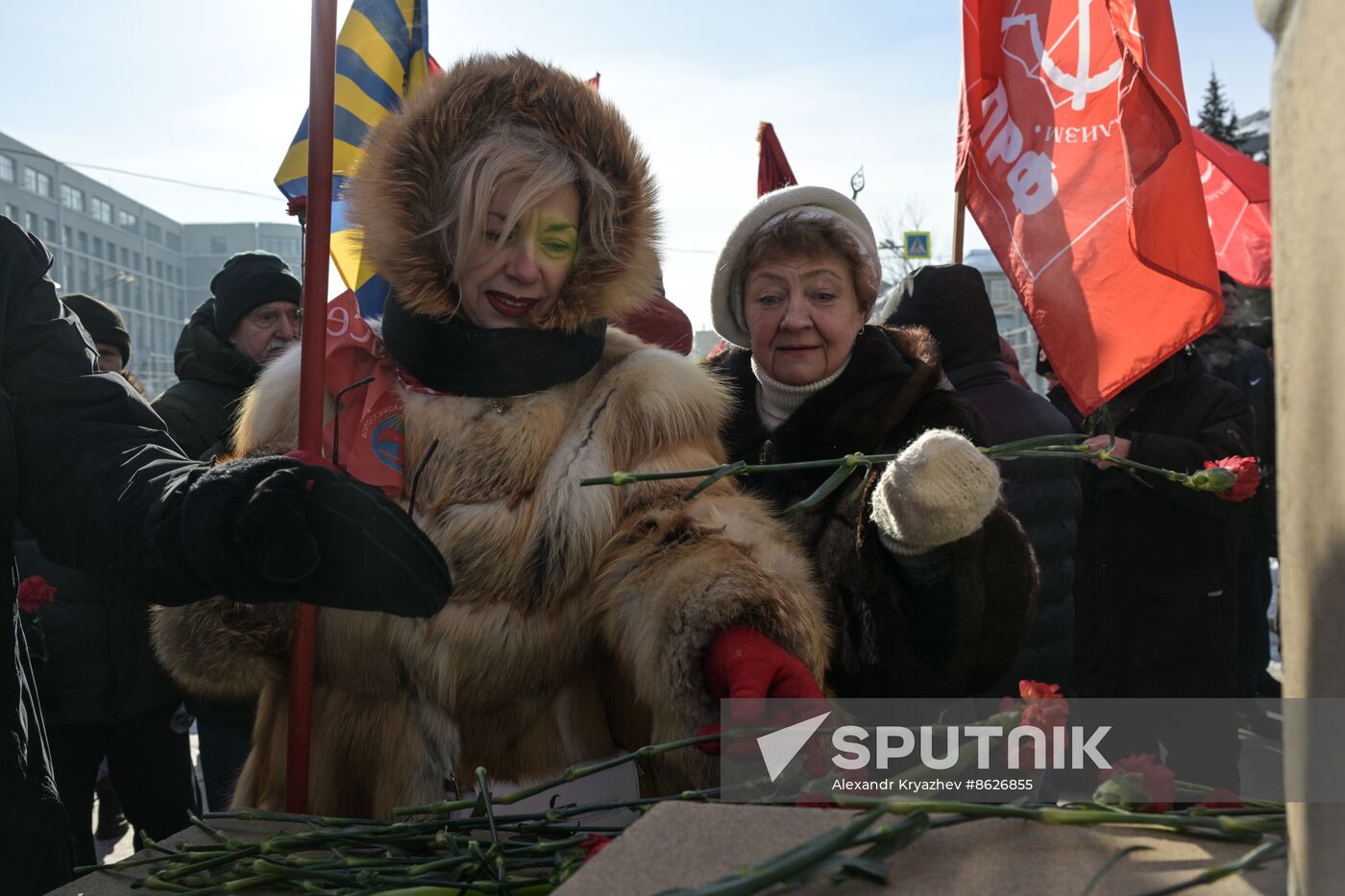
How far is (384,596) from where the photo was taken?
1329mm

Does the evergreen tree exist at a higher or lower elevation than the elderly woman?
higher

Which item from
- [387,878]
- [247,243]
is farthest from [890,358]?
[247,243]

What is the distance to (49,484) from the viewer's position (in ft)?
4.91

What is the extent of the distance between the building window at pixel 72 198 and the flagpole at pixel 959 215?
5248 cm

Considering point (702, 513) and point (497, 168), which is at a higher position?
point (497, 168)

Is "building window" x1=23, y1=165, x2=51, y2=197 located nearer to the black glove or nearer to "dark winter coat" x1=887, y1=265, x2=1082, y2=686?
"dark winter coat" x1=887, y1=265, x2=1082, y2=686

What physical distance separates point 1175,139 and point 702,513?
2.22 meters

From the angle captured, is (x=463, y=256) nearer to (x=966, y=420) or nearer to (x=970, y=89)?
(x=966, y=420)

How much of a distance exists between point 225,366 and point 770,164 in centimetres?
223

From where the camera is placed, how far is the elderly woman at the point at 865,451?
1668 mm

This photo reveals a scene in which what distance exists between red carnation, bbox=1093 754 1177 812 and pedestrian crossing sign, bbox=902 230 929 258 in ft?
44.7

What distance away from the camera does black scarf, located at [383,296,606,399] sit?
201 centimetres

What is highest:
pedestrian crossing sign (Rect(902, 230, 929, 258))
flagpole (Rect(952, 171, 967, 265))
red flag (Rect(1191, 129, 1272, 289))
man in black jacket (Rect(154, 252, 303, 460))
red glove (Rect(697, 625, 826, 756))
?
pedestrian crossing sign (Rect(902, 230, 929, 258))

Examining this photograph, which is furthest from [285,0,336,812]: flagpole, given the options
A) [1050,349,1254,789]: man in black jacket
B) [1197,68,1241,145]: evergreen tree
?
[1197,68,1241,145]: evergreen tree
